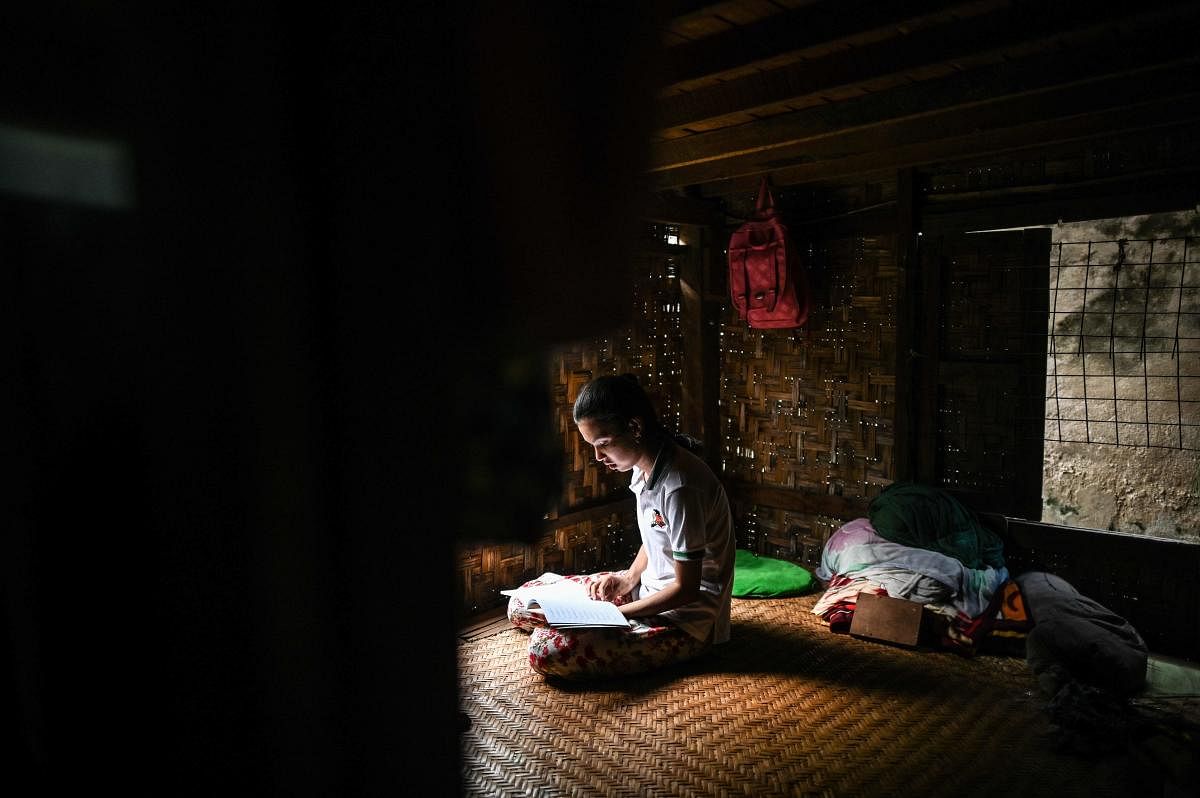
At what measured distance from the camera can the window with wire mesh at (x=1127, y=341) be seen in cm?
460

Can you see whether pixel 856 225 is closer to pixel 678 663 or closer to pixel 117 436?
pixel 678 663

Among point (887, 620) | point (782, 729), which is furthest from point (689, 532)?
point (887, 620)

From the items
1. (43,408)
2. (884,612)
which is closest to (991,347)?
(884,612)

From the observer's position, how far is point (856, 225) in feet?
18.9

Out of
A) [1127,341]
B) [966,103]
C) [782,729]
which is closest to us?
[966,103]

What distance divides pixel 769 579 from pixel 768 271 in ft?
7.90

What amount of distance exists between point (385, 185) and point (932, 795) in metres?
3.39

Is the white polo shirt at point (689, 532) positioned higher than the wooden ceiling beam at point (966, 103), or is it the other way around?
the wooden ceiling beam at point (966, 103)

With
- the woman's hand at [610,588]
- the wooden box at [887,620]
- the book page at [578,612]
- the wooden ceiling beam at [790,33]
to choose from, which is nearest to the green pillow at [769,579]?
the wooden box at [887,620]

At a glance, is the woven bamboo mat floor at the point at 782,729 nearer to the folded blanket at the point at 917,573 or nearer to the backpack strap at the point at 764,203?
the folded blanket at the point at 917,573

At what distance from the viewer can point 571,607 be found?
406 centimetres

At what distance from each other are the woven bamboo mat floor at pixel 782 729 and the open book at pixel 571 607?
42cm

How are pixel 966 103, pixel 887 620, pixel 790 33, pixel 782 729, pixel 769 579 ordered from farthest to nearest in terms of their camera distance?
pixel 769 579 → pixel 887 620 → pixel 782 729 → pixel 966 103 → pixel 790 33

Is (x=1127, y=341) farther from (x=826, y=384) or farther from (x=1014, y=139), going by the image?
(x=826, y=384)
